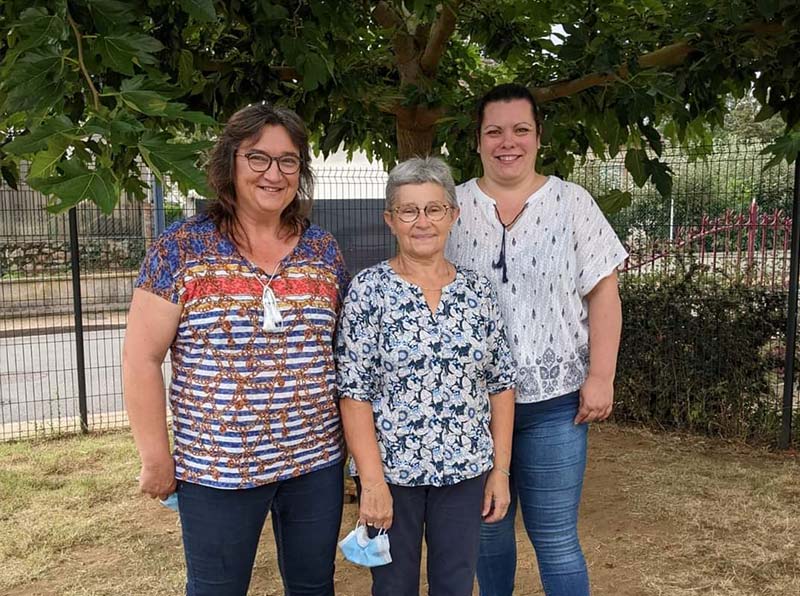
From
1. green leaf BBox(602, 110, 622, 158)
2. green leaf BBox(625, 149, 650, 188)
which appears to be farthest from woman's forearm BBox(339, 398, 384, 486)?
green leaf BBox(602, 110, 622, 158)

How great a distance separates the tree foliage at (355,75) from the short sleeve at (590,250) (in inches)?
29.6

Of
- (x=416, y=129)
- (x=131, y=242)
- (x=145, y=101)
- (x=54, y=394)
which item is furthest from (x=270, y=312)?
(x=131, y=242)

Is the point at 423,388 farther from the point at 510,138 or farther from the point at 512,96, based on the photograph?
the point at 512,96

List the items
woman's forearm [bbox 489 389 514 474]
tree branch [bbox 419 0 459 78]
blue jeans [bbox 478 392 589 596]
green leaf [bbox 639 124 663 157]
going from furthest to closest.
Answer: tree branch [bbox 419 0 459 78], green leaf [bbox 639 124 663 157], blue jeans [bbox 478 392 589 596], woman's forearm [bbox 489 389 514 474]

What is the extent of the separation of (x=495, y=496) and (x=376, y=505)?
39 cm

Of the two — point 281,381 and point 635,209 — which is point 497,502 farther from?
point 635,209

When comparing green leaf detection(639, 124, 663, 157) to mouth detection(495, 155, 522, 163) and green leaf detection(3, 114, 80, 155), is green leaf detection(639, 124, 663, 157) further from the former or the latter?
green leaf detection(3, 114, 80, 155)

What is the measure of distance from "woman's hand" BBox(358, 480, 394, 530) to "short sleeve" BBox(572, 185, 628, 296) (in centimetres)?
88

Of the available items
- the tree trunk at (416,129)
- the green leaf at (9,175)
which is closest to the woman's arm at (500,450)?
the tree trunk at (416,129)

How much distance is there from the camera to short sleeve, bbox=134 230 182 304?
2035 mm

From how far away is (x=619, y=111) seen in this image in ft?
10.2

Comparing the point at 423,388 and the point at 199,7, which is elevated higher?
the point at 199,7

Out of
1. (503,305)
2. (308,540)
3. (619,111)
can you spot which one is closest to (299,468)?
(308,540)

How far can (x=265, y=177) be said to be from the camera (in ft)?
6.89
